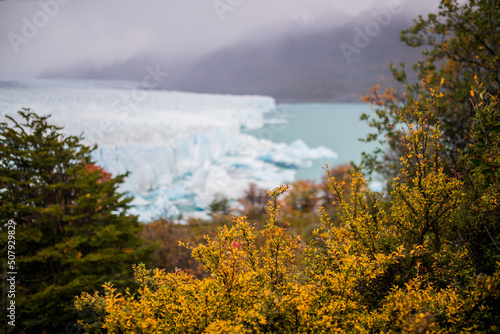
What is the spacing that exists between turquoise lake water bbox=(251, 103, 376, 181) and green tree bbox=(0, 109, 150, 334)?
69.7ft

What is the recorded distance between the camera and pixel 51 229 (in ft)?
17.2

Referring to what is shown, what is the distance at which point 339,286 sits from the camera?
6.12ft

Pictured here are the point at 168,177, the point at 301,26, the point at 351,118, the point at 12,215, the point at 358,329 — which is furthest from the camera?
the point at 301,26

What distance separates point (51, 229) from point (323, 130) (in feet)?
129

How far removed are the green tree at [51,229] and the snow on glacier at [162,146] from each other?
6168 millimetres

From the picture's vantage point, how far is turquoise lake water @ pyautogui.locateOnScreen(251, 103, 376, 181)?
30253mm

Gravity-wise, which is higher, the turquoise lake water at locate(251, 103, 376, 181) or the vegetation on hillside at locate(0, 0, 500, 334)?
the turquoise lake water at locate(251, 103, 376, 181)

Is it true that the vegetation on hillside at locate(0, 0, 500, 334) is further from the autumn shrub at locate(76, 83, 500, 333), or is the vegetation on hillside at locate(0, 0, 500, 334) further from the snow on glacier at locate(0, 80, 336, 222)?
the snow on glacier at locate(0, 80, 336, 222)

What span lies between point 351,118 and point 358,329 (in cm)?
4798

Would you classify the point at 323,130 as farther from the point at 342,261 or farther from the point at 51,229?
the point at 342,261

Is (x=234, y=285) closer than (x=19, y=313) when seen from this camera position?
Yes

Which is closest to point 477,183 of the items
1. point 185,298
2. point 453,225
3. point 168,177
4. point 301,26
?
point 453,225

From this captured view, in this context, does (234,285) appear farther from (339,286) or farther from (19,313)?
(19,313)

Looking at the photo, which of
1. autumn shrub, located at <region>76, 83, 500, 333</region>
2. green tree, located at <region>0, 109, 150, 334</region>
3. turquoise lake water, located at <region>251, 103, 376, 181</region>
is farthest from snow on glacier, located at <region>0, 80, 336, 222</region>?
autumn shrub, located at <region>76, 83, 500, 333</region>
